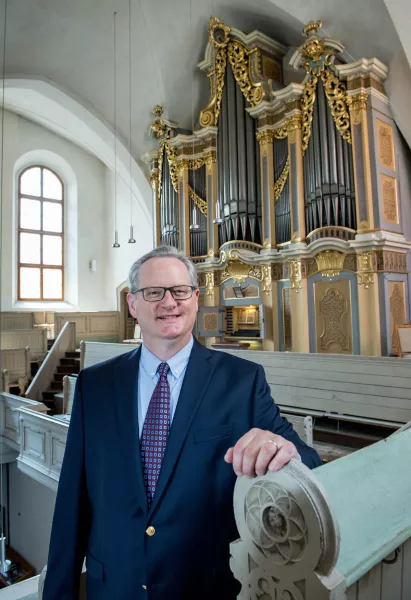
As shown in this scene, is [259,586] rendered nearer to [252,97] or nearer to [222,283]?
[222,283]

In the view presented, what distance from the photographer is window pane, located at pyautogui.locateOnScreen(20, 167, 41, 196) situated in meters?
9.96

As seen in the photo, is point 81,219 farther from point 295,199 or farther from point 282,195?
point 295,199

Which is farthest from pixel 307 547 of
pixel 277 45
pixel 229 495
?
pixel 277 45

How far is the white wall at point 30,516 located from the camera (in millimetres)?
5492

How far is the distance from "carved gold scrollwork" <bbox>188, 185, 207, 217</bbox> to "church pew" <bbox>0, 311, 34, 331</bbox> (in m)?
4.47

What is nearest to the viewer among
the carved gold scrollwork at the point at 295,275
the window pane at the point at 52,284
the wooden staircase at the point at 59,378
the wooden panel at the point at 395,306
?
the wooden panel at the point at 395,306

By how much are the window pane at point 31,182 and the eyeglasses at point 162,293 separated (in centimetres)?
1005

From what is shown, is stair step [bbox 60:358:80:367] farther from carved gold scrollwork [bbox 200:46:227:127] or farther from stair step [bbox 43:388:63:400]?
carved gold scrollwork [bbox 200:46:227:127]

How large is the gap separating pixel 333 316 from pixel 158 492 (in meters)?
5.18

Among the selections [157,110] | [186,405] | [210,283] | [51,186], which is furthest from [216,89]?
[186,405]

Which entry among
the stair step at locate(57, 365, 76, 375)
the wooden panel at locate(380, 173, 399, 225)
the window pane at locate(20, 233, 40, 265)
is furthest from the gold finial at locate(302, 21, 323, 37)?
the window pane at locate(20, 233, 40, 265)

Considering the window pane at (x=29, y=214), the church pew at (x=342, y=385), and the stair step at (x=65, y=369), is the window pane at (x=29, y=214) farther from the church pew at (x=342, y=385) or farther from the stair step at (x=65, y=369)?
the church pew at (x=342, y=385)

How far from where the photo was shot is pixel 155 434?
106cm

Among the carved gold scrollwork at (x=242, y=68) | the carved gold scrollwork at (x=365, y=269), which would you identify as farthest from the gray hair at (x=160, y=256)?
the carved gold scrollwork at (x=242, y=68)
